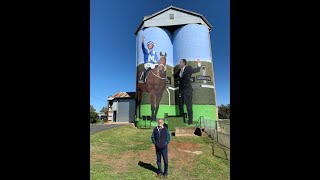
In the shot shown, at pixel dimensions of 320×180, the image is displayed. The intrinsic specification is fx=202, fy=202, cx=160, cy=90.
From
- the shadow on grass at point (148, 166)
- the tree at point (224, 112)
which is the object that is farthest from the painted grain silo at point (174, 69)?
the tree at point (224, 112)

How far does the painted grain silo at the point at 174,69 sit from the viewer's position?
3111cm

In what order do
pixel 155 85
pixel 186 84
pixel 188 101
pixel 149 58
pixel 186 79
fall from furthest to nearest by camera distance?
pixel 149 58
pixel 155 85
pixel 186 79
pixel 186 84
pixel 188 101

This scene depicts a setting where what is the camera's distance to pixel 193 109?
30.7 m

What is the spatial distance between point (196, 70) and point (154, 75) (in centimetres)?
667

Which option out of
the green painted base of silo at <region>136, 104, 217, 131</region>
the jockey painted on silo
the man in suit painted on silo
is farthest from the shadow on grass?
the jockey painted on silo

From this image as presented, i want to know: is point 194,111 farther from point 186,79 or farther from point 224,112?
point 224,112

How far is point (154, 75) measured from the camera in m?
32.2

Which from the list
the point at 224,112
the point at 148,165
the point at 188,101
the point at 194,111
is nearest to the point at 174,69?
the point at 188,101

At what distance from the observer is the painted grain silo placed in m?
31.1

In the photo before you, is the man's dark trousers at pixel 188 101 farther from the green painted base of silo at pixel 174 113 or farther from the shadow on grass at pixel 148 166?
the shadow on grass at pixel 148 166
